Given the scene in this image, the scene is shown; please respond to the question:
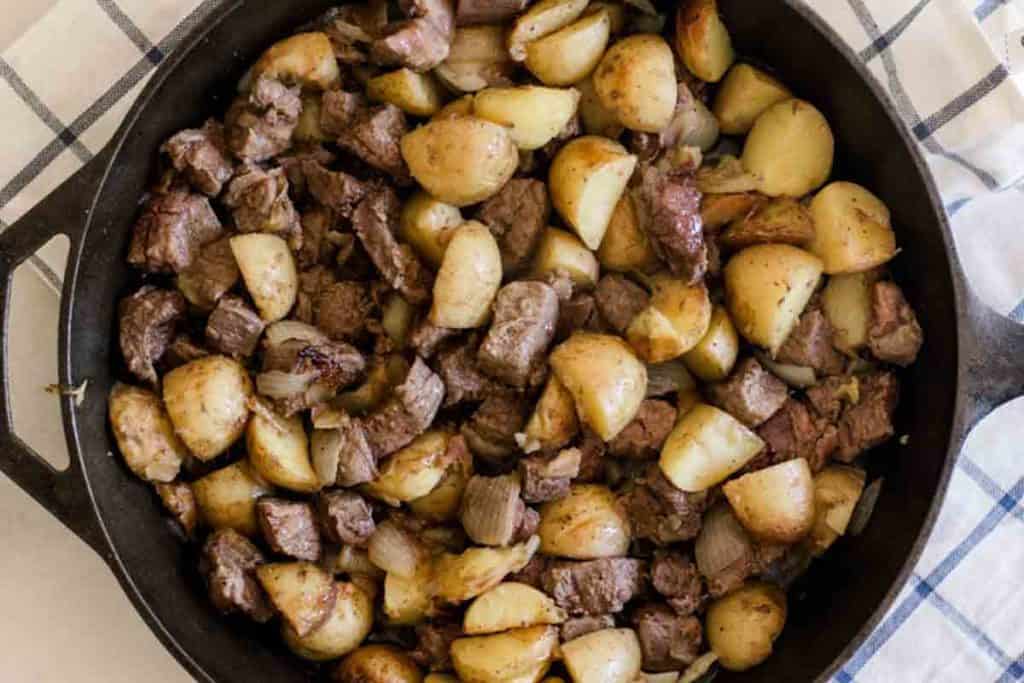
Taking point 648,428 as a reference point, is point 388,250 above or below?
above

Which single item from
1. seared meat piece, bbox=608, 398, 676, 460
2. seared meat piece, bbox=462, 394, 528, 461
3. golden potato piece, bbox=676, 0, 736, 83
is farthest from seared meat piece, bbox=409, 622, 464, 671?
golden potato piece, bbox=676, 0, 736, 83

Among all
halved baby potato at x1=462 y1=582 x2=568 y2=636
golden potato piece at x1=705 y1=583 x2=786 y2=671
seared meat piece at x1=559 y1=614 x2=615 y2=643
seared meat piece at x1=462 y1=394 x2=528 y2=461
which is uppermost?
seared meat piece at x1=462 y1=394 x2=528 y2=461

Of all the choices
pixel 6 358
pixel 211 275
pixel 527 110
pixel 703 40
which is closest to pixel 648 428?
pixel 527 110

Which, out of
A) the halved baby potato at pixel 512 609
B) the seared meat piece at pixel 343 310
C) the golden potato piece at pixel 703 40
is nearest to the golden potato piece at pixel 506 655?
the halved baby potato at pixel 512 609

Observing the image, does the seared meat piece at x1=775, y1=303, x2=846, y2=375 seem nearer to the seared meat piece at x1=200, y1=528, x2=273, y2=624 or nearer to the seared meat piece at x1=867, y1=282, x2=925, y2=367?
the seared meat piece at x1=867, y1=282, x2=925, y2=367

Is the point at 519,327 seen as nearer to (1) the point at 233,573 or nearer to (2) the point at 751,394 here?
(2) the point at 751,394

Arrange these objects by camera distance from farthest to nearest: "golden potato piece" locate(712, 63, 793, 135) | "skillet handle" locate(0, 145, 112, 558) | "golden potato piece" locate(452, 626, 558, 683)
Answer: "golden potato piece" locate(712, 63, 793, 135)
"golden potato piece" locate(452, 626, 558, 683)
"skillet handle" locate(0, 145, 112, 558)
